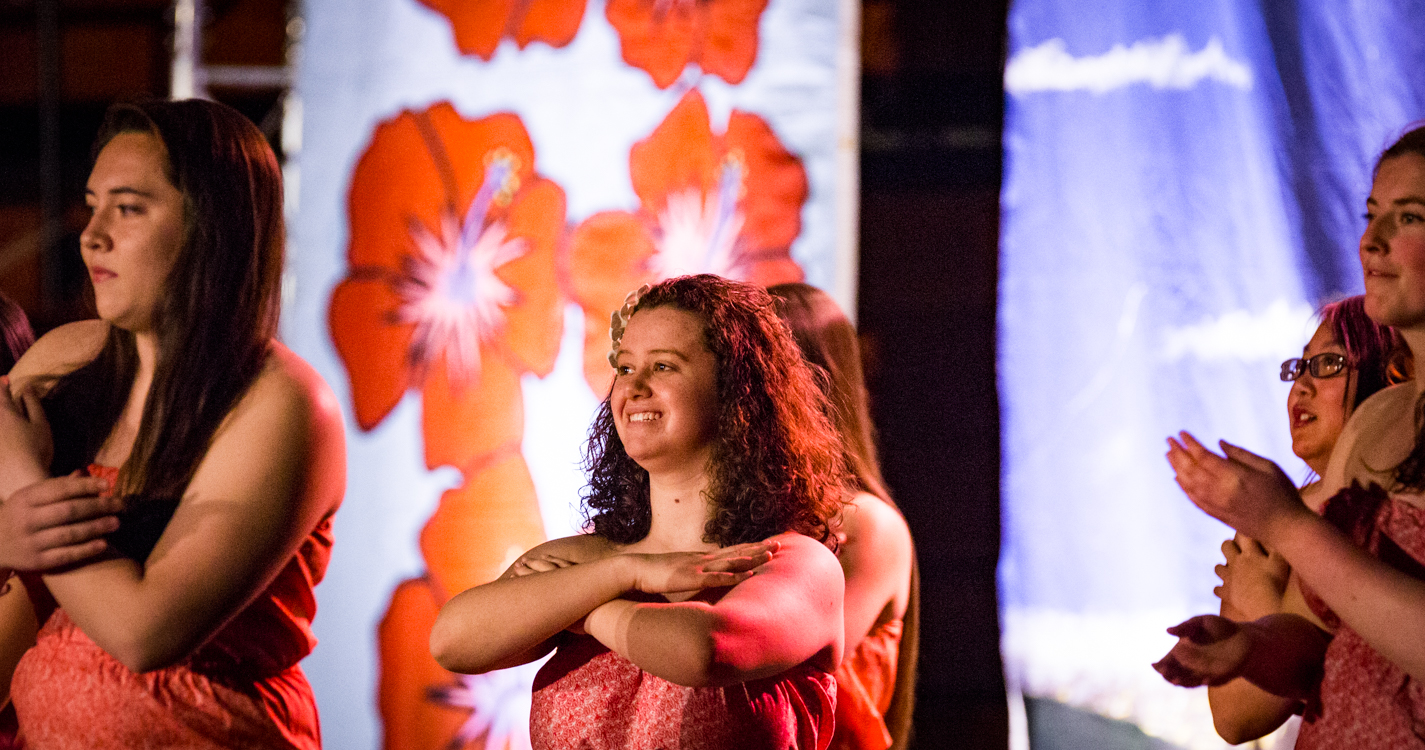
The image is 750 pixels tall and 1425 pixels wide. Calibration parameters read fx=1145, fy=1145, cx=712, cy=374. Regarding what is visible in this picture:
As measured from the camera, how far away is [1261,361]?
2.79 metres

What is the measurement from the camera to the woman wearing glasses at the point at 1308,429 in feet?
5.95

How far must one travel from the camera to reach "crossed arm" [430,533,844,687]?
1415 mm

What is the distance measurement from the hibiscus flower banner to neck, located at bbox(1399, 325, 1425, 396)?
1.53 m

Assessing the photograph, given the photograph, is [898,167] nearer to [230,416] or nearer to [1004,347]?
[1004,347]

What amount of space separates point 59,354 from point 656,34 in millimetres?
1735

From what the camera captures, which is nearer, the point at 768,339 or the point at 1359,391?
the point at 768,339

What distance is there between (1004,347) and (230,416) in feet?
6.38

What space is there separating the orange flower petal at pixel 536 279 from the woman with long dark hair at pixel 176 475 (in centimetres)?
122

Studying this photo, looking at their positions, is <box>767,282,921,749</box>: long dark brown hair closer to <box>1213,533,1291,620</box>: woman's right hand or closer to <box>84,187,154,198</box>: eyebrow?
<box>1213,533,1291,620</box>: woman's right hand

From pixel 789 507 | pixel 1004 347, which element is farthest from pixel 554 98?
pixel 789 507

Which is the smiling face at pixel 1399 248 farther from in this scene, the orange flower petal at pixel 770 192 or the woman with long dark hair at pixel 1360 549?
the orange flower petal at pixel 770 192

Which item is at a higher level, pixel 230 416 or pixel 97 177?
pixel 97 177

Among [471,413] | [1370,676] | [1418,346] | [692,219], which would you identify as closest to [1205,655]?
[1370,676]

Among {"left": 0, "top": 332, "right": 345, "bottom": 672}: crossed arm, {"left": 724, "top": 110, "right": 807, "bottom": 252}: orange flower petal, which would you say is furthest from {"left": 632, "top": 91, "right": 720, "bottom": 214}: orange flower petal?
{"left": 0, "top": 332, "right": 345, "bottom": 672}: crossed arm
